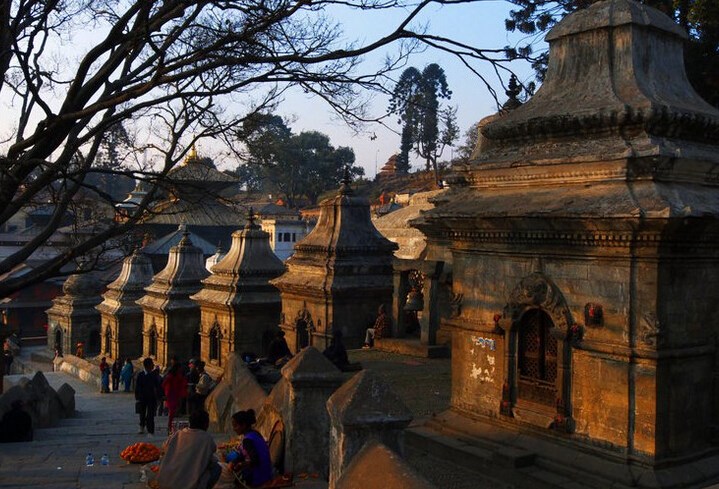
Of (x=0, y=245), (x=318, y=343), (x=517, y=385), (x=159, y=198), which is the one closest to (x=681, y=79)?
(x=517, y=385)

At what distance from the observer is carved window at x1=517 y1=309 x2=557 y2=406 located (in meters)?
9.29

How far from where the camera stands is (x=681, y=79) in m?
9.92

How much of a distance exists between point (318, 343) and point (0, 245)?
3626cm

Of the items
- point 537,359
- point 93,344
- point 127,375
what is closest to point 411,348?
point 537,359

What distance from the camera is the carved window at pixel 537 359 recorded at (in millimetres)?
9289

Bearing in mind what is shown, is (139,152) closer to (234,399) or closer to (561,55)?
(234,399)

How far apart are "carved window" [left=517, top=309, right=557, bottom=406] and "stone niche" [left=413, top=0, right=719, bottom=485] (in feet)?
0.06

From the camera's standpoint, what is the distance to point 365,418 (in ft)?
22.2

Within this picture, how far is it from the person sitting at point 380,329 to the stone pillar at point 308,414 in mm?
10277

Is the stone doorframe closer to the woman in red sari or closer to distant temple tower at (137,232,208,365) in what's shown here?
the woman in red sari

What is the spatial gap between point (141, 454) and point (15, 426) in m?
3.71

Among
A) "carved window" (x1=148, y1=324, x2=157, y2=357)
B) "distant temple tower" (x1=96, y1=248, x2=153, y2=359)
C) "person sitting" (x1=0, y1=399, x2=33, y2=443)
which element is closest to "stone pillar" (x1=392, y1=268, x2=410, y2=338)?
"person sitting" (x1=0, y1=399, x2=33, y2=443)

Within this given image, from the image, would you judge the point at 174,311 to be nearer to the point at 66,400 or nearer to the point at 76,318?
the point at 76,318

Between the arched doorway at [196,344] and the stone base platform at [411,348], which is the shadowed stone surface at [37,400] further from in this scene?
the arched doorway at [196,344]
